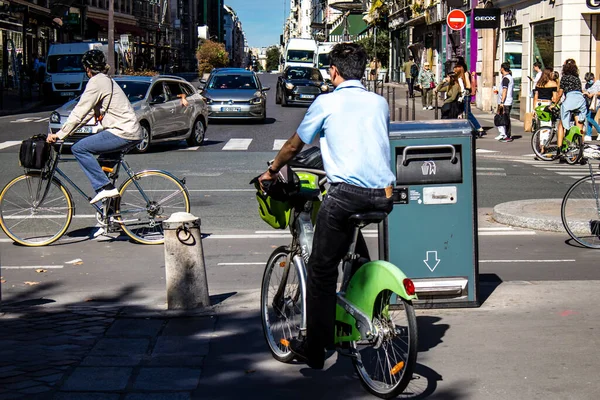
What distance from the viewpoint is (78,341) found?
19.5 feet

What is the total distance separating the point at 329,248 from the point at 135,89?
1616 centimetres

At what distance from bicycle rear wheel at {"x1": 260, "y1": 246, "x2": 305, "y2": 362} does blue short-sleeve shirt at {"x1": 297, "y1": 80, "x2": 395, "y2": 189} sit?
70 centimetres

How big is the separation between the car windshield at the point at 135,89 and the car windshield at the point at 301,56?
34.6 m

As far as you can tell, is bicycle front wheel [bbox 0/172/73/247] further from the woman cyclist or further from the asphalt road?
the woman cyclist

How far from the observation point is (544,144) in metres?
19.1

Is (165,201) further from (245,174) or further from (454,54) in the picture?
(454,54)

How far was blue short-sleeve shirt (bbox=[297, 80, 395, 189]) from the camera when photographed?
472 cm

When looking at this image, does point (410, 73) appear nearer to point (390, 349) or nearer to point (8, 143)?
point (8, 143)

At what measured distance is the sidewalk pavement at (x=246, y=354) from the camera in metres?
5.00

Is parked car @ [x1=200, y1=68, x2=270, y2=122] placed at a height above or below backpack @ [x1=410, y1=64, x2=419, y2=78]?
below

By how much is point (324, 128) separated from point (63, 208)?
5559 mm

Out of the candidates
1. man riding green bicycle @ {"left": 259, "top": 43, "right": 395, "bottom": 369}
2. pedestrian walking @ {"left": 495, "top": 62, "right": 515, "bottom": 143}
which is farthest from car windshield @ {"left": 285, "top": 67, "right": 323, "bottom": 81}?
man riding green bicycle @ {"left": 259, "top": 43, "right": 395, "bottom": 369}

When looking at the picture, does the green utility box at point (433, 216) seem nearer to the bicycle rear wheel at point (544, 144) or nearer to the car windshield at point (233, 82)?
the bicycle rear wheel at point (544, 144)

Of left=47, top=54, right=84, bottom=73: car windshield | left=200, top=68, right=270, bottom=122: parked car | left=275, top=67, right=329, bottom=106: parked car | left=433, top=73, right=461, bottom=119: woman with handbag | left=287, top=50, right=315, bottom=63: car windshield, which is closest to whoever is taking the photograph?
left=433, top=73, right=461, bottom=119: woman with handbag
